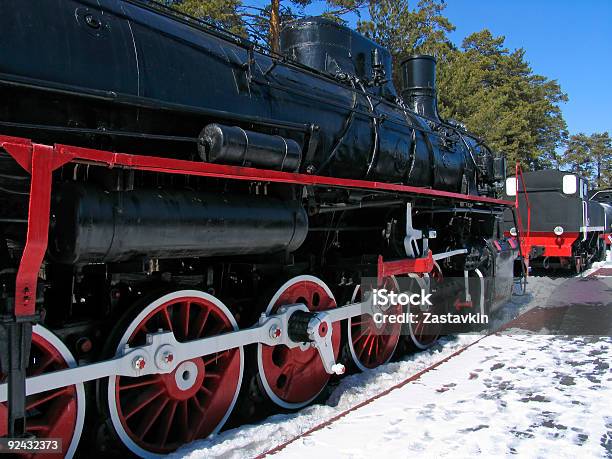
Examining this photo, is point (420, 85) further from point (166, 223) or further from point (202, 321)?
point (166, 223)

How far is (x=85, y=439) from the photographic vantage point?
2896 millimetres

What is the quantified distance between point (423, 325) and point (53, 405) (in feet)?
13.8

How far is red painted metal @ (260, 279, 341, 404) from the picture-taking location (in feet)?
12.0

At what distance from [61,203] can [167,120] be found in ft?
2.56

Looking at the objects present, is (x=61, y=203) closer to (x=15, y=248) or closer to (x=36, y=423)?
(x=15, y=248)

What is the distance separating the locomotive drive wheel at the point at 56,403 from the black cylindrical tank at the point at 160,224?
0.43 metres

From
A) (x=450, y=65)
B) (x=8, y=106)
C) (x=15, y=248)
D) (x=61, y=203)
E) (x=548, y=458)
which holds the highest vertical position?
(x=450, y=65)

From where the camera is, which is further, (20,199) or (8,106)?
(20,199)

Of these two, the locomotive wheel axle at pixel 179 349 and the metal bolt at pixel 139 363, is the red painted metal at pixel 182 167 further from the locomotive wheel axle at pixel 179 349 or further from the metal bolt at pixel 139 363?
the metal bolt at pixel 139 363

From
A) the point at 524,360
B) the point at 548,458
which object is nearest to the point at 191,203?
the point at 548,458

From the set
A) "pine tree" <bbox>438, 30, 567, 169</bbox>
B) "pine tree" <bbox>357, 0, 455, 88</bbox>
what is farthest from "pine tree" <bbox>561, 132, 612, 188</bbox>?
"pine tree" <bbox>357, 0, 455, 88</bbox>

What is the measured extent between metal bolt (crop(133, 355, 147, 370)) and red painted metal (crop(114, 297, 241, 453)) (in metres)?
0.17

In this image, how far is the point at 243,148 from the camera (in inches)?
113

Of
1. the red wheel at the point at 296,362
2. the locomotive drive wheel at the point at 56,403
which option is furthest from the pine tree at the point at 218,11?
the locomotive drive wheel at the point at 56,403
